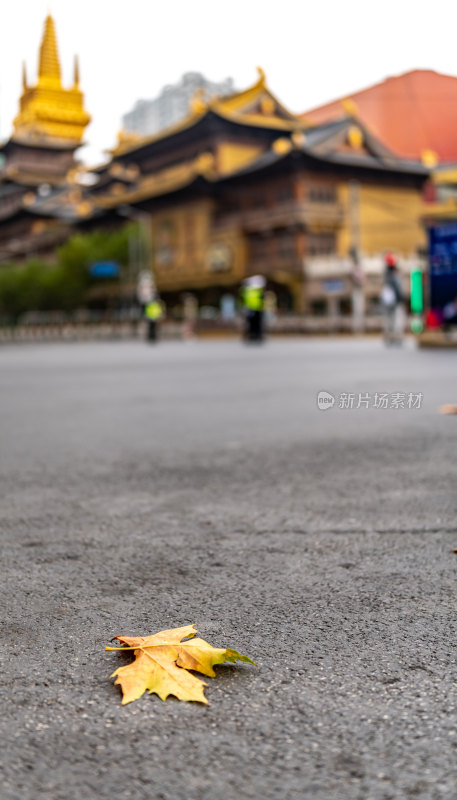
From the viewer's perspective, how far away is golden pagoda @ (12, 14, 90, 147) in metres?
66.1

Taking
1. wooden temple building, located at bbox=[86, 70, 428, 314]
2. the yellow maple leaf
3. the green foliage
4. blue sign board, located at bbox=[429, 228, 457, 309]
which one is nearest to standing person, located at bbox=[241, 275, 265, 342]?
blue sign board, located at bbox=[429, 228, 457, 309]

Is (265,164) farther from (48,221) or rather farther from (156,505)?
(156,505)

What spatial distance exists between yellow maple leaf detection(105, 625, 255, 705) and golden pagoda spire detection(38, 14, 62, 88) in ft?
245

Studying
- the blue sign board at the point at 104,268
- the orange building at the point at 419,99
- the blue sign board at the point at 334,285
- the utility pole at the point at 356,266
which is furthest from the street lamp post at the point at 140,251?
the orange building at the point at 419,99

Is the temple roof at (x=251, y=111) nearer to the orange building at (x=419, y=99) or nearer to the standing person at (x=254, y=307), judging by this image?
the standing person at (x=254, y=307)

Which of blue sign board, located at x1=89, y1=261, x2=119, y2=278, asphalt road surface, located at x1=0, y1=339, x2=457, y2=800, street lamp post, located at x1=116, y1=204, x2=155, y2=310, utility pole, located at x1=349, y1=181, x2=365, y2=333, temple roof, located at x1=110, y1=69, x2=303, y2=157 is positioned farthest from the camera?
street lamp post, located at x1=116, y1=204, x2=155, y2=310

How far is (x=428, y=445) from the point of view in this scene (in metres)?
4.44

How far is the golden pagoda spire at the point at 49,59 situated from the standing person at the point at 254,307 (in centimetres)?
5472

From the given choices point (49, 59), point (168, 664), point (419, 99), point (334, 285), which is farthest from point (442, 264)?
point (49, 59)

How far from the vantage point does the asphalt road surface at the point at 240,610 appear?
45.3 inches

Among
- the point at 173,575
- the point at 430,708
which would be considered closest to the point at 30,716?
the point at 430,708

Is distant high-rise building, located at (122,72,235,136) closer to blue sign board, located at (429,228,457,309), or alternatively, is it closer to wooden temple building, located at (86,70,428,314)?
wooden temple building, located at (86,70,428,314)

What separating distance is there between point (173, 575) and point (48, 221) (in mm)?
57721

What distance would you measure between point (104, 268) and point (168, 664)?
140 feet
